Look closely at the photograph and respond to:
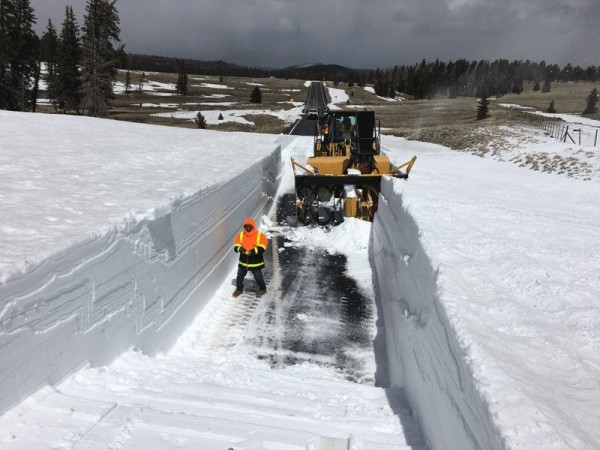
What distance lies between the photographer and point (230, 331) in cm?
691

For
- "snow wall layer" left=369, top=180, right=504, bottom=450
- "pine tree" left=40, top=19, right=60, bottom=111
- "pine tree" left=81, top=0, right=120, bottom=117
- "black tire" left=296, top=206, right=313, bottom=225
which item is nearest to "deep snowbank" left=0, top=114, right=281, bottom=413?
"black tire" left=296, top=206, right=313, bottom=225

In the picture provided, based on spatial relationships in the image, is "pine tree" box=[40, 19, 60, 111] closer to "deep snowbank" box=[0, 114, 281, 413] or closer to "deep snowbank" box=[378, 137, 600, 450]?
"deep snowbank" box=[0, 114, 281, 413]

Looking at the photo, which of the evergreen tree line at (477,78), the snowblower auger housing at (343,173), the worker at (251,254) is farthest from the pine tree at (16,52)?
the evergreen tree line at (477,78)

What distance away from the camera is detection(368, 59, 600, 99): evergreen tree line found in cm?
11119

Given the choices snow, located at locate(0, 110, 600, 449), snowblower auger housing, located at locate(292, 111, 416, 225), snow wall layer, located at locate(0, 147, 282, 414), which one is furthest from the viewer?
snowblower auger housing, located at locate(292, 111, 416, 225)

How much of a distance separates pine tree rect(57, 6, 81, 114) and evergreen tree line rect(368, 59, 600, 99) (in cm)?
7547

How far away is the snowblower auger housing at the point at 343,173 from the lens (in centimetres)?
1224

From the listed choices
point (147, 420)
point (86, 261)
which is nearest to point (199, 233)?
point (86, 261)

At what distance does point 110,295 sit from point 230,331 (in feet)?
9.18

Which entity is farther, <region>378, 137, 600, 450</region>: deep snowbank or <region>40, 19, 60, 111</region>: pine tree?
<region>40, 19, 60, 111</region>: pine tree

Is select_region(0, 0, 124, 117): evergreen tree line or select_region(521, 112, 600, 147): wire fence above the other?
select_region(0, 0, 124, 117): evergreen tree line

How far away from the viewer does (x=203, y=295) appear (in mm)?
7633

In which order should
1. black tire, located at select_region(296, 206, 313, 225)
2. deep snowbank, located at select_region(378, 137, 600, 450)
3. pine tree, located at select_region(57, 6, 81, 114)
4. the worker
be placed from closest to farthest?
deep snowbank, located at select_region(378, 137, 600, 450) → the worker → black tire, located at select_region(296, 206, 313, 225) → pine tree, located at select_region(57, 6, 81, 114)

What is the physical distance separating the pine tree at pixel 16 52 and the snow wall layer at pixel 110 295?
4023cm
